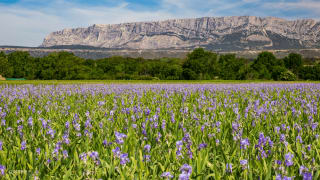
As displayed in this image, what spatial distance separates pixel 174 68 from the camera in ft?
282

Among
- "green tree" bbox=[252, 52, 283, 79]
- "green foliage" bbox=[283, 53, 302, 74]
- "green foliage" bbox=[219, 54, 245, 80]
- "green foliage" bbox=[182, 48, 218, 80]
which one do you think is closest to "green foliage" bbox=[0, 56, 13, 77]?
"green foliage" bbox=[182, 48, 218, 80]

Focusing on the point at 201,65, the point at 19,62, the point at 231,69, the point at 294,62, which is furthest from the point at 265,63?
the point at 19,62

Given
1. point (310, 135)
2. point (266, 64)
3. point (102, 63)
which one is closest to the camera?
point (310, 135)

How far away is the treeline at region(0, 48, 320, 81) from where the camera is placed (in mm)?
80188

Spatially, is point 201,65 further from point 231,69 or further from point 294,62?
point 294,62

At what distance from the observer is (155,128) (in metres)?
4.84

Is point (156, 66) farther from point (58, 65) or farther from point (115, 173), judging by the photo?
point (115, 173)

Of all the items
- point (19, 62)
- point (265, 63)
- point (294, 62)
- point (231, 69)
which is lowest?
point (231, 69)

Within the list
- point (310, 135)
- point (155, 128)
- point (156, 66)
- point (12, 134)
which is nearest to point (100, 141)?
point (155, 128)

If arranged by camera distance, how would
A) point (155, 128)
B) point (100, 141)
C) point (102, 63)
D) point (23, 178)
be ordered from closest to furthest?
point (23, 178) < point (100, 141) < point (155, 128) < point (102, 63)

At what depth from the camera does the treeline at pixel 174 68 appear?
80188 millimetres

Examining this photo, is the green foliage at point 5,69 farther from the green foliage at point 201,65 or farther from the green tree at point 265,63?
the green tree at point 265,63

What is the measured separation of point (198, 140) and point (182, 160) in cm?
107

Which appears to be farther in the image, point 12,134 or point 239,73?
point 239,73
